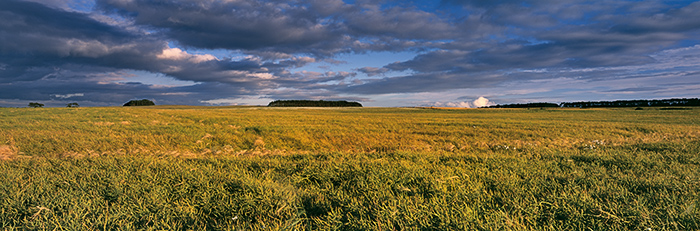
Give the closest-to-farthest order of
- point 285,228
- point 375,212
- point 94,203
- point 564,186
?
point 285,228, point 375,212, point 94,203, point 564,186

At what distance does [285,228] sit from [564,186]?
15.3ft

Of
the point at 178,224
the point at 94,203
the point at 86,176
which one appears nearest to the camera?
the point at 178,224

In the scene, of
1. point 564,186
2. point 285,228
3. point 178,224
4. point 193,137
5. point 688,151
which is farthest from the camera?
point 193,137

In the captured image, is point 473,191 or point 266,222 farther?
point 473,191

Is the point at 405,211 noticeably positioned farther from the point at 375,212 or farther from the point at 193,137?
the point at 193,137

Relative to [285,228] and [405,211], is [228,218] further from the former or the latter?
[405,211]

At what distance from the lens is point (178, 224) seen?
3660mm

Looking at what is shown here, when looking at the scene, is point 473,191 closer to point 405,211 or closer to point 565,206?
point 565,206

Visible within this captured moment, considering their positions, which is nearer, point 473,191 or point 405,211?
point 405,211

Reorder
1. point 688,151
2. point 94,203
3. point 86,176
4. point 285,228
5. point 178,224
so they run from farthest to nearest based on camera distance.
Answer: point 688,151, point 86,176, point 94,203, point 178,224, point 285,228

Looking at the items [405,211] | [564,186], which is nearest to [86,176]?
[405,211]

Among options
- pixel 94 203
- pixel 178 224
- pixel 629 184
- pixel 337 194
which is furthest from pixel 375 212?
pixel 629 184

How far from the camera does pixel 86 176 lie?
232 inches

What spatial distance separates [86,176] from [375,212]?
5678 mm
